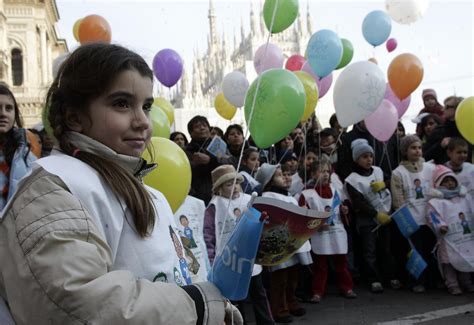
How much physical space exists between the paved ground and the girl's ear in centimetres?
355

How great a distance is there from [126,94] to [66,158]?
199 millimetres

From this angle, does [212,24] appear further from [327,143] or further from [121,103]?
[121,103]

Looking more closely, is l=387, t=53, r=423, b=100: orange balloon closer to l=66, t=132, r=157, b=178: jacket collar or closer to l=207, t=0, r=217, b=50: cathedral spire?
l=66, t=132, r=157, b=178: jacket collar

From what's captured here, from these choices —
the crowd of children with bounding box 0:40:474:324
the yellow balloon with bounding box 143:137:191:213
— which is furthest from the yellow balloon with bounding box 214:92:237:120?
the yellow balloon with bounding box 143:137:191:213

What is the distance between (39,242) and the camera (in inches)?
36.1

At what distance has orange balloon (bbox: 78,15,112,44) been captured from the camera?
246 inches

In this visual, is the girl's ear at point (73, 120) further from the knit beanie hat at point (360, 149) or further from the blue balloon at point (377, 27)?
the blue balloon at point (377, 27)

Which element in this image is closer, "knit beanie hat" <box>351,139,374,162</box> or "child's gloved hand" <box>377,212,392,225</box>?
"child's gloved hand" <box>377,212,392,225</box>

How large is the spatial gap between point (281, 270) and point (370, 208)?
1.40 meters

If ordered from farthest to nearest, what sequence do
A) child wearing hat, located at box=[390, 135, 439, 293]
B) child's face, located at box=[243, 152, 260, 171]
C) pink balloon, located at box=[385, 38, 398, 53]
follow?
pink balloon, located at box=[385, 38, 398, 53]
child wearing hat, located at box=[390, 135, 439, 293]
child's face, located at box=[243, 152, 260, 171]

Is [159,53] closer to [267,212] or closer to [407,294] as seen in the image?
[407,294]

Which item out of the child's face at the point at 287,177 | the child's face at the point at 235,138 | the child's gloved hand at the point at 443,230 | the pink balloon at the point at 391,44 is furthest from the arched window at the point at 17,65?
the child's gloved hand at the point at 443,230

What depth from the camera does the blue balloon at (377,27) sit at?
744cm

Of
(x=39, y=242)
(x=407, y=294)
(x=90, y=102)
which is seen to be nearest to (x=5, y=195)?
(x=90, y=102)
